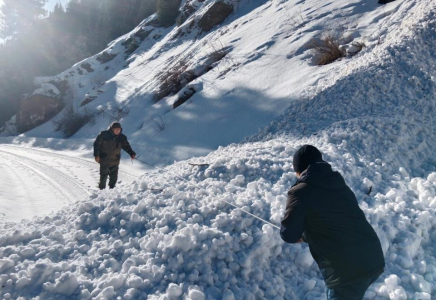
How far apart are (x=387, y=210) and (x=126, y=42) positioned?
102 ft

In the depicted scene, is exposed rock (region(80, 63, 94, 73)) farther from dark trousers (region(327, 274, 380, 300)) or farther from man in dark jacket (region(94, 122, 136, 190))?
dark trousers (region(327, 274, 380, 300))

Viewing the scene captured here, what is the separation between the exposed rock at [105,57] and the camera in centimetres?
3066

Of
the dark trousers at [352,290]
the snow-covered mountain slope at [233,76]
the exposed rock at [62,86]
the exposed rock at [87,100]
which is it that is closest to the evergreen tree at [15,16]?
the exposed rock at [62,86]

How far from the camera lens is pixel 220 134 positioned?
10031 millimetres

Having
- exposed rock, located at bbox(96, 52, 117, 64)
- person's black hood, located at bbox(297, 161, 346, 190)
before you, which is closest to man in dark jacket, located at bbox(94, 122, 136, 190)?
person's black hood, located at bbox(297, 161, 346, 190)

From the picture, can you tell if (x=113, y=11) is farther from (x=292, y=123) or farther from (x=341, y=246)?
(x=341, y=246)

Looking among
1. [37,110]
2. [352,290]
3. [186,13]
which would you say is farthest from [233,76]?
[37,110]

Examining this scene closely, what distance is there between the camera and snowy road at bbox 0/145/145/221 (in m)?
6.76

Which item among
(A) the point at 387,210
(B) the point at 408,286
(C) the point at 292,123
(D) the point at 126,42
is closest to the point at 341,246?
(B) the point at 408,286

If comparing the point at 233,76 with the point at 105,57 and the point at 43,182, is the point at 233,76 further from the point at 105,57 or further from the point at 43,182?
the point at 105,57

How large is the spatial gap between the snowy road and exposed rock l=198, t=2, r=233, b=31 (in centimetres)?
1282

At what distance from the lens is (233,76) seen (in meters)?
12.6

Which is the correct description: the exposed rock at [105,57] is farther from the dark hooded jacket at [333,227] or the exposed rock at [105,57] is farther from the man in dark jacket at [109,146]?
the dark hooded jacket at [333,227]

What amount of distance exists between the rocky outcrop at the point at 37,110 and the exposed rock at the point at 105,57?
6863 mm
